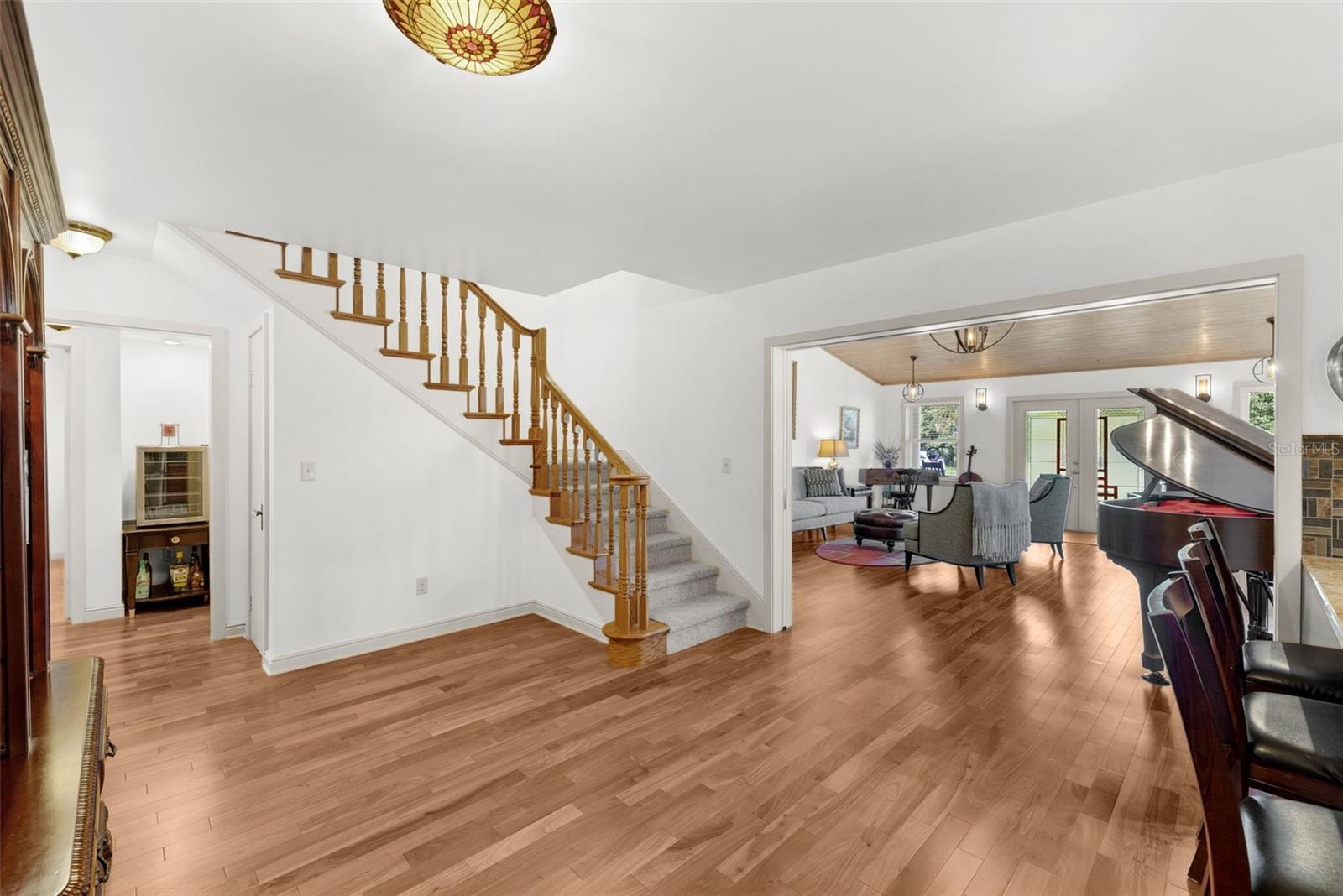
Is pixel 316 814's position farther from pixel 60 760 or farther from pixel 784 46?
pixel 784 46

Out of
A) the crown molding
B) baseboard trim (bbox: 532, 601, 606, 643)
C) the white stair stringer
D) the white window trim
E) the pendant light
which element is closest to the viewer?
the crown molding

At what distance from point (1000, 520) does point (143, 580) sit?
7226 mm

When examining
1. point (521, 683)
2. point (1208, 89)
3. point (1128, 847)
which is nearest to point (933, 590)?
point (1128, 847)

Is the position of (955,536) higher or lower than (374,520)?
lower

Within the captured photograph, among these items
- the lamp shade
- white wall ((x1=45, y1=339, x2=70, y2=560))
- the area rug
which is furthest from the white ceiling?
the lamp shade

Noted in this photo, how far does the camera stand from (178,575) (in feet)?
15.6

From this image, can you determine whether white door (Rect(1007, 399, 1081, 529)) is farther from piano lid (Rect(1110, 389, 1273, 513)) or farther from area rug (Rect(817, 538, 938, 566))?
piano lid (Rect(1110, 389, 1273, 513))

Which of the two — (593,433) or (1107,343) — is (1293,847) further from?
(1107,343)

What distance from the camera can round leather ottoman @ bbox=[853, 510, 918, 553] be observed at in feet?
22.1

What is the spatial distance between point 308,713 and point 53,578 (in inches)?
181

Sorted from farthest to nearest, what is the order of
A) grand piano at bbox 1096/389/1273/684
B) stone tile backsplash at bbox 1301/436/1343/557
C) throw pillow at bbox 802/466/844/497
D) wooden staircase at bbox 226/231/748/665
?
1. throw pillow at bbox 802/466/844/497
2. wooden staircase at bbox 226/231/748/665
3. grand piano at bbox 1096/389/1273/684
4. stone tile backsplash at bbox 1301/436/1343/557

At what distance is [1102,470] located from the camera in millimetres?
8531

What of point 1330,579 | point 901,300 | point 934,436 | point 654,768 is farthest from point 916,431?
point 654,768

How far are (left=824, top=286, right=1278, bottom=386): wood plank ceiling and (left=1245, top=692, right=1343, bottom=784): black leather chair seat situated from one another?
361 centimetres
